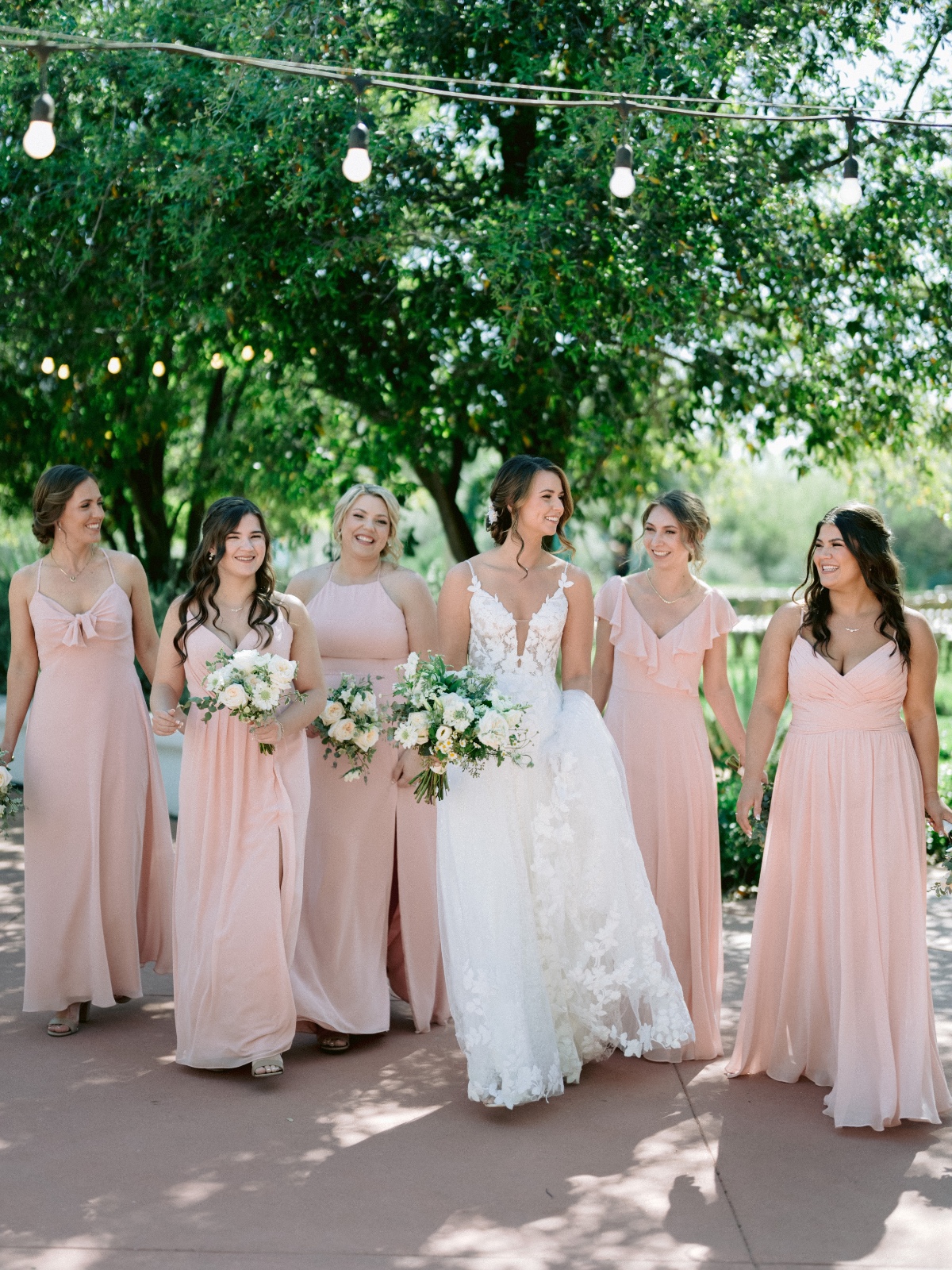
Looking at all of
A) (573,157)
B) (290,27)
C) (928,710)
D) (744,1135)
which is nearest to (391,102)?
(290,27)

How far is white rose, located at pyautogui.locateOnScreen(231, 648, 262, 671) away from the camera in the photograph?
5.01 m

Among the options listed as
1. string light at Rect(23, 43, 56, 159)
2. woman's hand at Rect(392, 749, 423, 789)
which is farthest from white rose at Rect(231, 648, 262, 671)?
string light at Rect(23, 43, 56, 159)

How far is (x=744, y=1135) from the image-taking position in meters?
4.69

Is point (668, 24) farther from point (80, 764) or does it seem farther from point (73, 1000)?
point (73, 1000)

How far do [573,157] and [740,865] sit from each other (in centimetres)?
462

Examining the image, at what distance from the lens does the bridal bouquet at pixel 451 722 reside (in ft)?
15.7

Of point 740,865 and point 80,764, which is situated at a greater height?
point 80,764

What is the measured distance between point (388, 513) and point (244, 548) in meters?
0.84

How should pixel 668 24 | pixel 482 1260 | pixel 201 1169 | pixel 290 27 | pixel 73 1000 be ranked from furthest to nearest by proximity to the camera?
pixel 668 24 → pixel 290 27 → pixel 73 1000 → pixel 201 1169 → pixel 482 1260

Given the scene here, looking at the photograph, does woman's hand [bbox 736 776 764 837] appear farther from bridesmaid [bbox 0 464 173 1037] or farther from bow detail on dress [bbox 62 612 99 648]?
bow detail on dress [bbox 62 612 99 648]

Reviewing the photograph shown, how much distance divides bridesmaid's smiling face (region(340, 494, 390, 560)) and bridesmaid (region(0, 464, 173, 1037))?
111 cm

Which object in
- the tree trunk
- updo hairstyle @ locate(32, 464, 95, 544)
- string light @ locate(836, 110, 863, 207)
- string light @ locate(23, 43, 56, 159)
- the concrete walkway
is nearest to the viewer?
the concrete walkway

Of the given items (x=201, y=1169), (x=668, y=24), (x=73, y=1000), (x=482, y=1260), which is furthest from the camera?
(x=668, y=24)

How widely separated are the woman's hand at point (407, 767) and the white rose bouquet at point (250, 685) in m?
0.57
